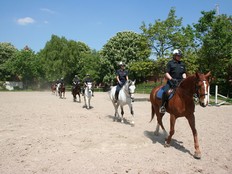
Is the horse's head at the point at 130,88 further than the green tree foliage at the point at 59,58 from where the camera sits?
No

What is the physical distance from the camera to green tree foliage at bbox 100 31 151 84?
54.8m

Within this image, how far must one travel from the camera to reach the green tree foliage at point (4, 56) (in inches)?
2810

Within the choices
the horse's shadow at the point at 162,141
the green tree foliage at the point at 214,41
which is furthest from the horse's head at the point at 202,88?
the green tree foliage at the point at 214,41

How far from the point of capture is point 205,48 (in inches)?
994

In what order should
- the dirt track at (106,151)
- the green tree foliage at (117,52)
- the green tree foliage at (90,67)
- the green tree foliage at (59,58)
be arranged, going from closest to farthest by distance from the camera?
the dirt track at (106,151) → the green tree foliage at (117,52) → the green tree foliage at (59,58) → the green tree foliage at (90,67)

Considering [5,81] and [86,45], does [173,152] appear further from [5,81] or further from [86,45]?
[86,45]

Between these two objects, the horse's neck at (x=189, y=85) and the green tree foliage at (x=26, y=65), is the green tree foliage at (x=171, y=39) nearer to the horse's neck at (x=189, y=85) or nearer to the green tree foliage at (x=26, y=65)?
the horse's neck at (x=189, y=85)

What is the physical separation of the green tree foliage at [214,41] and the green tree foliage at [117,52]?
28207 mm

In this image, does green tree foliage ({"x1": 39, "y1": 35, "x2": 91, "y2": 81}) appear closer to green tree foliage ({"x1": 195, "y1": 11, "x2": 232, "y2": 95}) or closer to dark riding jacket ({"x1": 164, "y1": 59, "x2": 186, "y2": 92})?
green tree foliage ({"x1": 195, "y1": 11, "x2": 232, "y2": 95})

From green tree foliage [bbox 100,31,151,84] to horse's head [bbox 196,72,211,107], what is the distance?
46593 millimetres

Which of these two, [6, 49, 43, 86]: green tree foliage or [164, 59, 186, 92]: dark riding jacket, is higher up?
[6, 49, 43, 86]: green tree foliage

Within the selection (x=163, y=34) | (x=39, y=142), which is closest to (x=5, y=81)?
(x=163, y=34)

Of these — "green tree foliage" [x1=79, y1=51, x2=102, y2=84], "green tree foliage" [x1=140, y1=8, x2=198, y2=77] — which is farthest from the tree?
"green tree foliage" [x1=79, y1=51, x2=102, y2=84]

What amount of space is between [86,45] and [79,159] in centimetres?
8037
